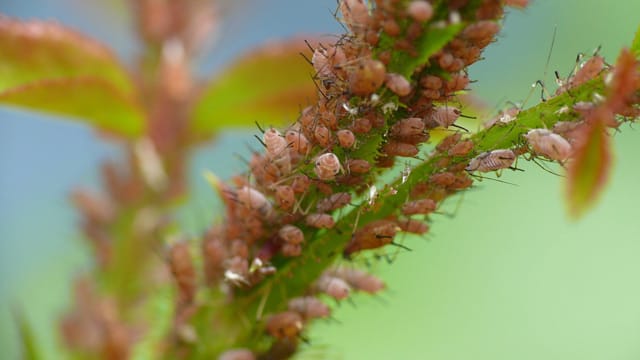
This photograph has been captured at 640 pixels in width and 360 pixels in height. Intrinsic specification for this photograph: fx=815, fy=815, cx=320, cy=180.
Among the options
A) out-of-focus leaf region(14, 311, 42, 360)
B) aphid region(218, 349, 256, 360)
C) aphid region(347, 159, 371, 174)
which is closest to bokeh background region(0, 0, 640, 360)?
out-of-focus leaf region(14, 311, 42, 360)

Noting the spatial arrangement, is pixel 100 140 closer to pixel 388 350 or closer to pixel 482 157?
pixel 388 350

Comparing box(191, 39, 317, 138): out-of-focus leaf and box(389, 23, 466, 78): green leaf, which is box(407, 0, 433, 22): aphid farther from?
box(191, 39, 317, 138): out-of-focus leaf

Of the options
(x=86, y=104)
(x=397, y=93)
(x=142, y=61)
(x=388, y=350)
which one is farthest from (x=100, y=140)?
(x=397, y=93)

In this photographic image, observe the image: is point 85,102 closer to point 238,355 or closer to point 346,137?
point 238,355

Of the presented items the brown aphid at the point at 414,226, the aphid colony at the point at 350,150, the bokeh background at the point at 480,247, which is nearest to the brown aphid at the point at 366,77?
the aphid colony at the point at 350,150

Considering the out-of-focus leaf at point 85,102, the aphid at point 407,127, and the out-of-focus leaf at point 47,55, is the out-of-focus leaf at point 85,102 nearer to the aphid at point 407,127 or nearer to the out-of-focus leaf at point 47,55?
the out-of-focus leaf at point 47,55

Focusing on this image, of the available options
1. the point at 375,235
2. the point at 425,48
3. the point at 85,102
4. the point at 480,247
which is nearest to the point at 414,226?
the point at 375,235
